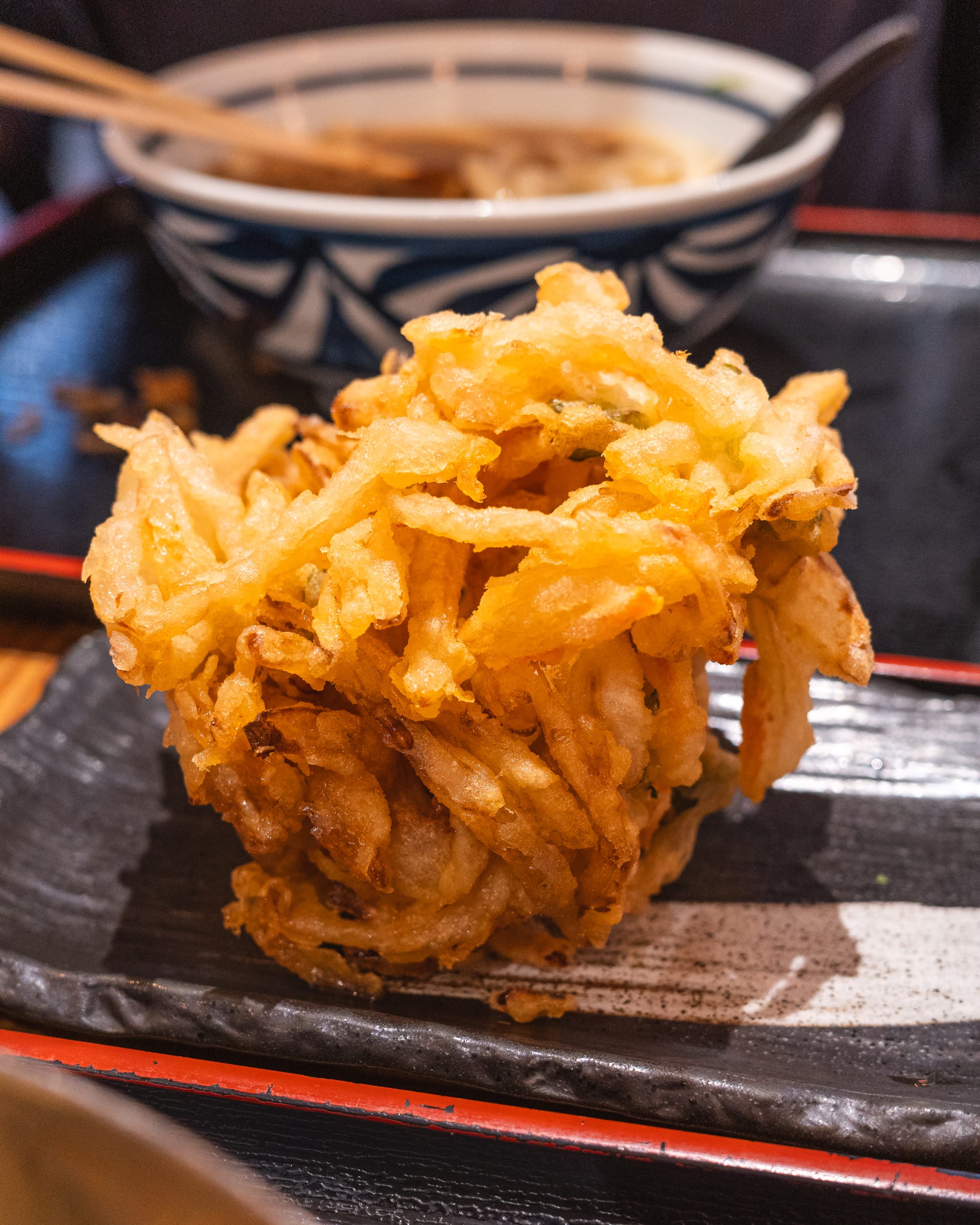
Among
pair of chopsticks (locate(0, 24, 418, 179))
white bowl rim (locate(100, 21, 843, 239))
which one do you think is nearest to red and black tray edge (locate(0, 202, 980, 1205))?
white bowl rim (locate(100, 21, 843, 239))

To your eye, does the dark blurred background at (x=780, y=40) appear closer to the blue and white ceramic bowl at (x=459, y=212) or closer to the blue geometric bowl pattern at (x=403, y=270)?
the blue and white ceramic bowl at (x=459, y=212)

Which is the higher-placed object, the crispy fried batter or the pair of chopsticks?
the pair of chopsticks

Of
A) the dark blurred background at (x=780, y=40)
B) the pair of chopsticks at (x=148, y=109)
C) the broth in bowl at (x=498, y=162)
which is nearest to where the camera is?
the pair of chopsticks at (x=148, y=109)

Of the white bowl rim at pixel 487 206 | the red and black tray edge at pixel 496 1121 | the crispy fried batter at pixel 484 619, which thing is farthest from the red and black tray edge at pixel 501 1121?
the white bowl rim at pixel 487 206

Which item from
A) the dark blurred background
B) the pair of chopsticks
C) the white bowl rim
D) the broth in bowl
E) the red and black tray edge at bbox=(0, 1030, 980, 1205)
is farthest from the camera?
the dark blurred background

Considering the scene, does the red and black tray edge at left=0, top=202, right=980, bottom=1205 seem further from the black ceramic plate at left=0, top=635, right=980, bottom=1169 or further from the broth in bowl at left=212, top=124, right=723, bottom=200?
the broth in bowl at left=212, top=124, right=723, bottom=200
